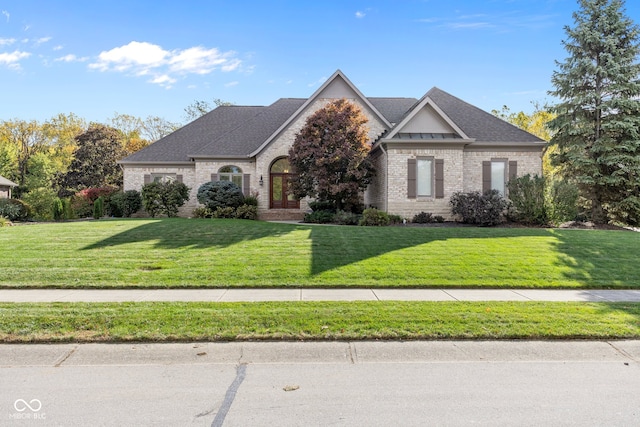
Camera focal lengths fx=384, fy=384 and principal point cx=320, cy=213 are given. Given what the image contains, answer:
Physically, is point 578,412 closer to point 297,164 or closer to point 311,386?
point 311,386

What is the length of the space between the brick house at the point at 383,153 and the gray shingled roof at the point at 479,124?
2.1 inches

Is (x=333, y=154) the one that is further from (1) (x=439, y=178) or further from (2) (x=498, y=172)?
(2) (x=498, y=172)

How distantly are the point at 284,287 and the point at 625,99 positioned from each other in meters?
21.2

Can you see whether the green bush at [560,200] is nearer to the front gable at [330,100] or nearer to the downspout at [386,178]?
the downspout at [386,178]

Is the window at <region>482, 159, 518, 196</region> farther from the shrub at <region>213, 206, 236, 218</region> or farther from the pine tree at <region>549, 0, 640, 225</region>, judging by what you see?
the shrub at <region>213, 206, 236, 218</region>

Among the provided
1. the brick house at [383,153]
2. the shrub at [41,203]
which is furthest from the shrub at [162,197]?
the shrub at [41,203]

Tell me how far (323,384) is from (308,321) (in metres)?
1.66

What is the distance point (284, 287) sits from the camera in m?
7.90

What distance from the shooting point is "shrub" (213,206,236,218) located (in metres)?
19.5

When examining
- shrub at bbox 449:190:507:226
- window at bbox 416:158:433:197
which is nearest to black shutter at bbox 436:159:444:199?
window at bbox 416:158:433:197

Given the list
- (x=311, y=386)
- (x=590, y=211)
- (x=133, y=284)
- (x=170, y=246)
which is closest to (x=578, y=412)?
(x=311, y=386)

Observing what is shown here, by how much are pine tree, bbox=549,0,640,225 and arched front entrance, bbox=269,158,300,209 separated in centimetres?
1500

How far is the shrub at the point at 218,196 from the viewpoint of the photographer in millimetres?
19641

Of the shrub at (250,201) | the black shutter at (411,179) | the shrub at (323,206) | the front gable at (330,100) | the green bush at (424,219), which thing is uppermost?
the front gable at (330,100)
